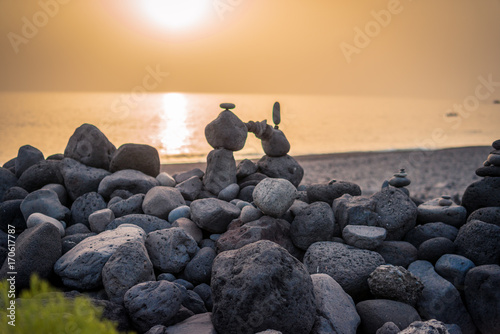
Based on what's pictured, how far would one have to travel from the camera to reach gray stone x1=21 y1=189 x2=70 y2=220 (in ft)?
19.7

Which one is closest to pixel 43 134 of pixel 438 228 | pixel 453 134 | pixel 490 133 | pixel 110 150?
pixel 110 150

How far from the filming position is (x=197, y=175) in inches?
293

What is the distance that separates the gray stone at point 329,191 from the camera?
6.54 meters

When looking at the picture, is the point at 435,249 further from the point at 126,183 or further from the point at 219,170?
the point at 126,183

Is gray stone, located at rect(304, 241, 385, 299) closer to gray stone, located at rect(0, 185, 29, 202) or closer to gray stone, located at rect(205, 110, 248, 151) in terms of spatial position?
gray stone, located at rect(205, 110, 248, 151)

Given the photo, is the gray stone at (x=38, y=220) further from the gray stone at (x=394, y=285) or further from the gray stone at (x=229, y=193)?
the gray stone at (x=394, y=285)

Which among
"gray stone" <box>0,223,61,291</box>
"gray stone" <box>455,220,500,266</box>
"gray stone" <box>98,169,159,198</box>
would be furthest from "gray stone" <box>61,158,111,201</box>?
"gray stone" <box>455,220,500,266</box>

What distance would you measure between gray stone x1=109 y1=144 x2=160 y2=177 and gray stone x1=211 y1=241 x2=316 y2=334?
3.85m

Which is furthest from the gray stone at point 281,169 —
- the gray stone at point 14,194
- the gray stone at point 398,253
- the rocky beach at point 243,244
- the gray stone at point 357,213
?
the gray stone at point 14,194

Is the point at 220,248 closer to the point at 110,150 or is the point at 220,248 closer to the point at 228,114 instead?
the point at 228,114

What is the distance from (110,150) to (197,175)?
177cm

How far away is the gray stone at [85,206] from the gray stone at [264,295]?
333 cm

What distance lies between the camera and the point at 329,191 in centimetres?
655

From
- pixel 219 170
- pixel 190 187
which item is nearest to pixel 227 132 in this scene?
pixel 219 170
